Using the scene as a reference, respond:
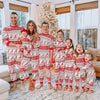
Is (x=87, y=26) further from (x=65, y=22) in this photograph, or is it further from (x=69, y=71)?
(x=69, y=71)

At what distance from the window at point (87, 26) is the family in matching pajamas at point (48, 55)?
2.43 m

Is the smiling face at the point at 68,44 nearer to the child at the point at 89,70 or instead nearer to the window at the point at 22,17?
the child at the point at 89,70

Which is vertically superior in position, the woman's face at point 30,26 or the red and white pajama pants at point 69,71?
the woman's face at point 30,26

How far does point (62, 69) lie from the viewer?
8.25 feet

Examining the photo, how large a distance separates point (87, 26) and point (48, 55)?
2813 millimetres

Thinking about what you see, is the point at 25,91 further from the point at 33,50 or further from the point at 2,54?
the point at 2,54

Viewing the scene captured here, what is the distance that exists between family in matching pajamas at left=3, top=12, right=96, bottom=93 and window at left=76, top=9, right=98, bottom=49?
7.98ft

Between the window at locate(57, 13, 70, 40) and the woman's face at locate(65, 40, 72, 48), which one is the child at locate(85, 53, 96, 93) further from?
the window at locate(57, 13, 70, 40)

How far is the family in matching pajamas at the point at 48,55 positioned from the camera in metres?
2.41

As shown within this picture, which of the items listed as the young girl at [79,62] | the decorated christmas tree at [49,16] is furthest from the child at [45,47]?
the decorated christmas tree at [49,16]

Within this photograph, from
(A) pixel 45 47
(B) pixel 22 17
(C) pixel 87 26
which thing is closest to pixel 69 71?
(A) pixel 45 47

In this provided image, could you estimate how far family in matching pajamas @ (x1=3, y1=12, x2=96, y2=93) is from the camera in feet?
7.91

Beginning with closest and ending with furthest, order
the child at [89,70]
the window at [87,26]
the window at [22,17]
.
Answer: the child at [89,70], the window at [87,26], the window at [22,17]

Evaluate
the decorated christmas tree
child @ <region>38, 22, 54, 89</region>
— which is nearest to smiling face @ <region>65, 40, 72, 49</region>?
child @ <region>38, 22, 54, 89</region>
